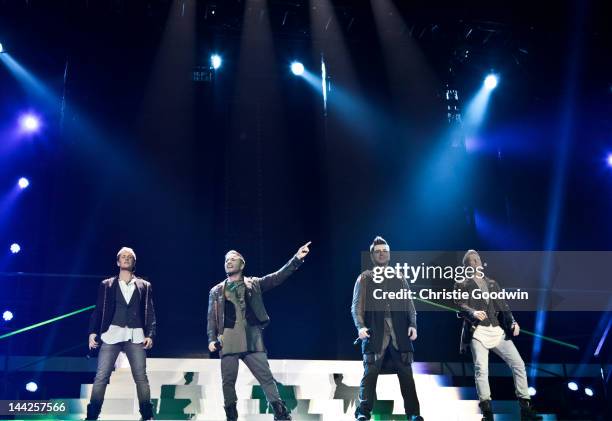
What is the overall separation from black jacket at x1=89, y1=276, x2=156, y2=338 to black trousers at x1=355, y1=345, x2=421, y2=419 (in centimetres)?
245

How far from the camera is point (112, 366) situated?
6.63 metres

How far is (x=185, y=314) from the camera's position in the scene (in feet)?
32.3

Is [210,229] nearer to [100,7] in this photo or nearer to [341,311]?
[341,311]

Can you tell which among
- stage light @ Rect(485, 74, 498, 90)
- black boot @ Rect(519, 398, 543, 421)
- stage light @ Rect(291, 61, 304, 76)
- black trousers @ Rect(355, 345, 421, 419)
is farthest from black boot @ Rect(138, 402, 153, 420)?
stage light @ Rect(485, 74, 498, 90)

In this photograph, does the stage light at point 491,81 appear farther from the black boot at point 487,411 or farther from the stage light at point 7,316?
the stage light at point 7,316

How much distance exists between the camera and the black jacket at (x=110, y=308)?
6734 millimetres

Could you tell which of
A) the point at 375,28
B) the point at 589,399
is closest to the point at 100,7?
the point at 375,28

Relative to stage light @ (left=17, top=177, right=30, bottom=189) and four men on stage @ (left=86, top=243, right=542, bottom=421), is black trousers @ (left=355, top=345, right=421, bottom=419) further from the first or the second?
stage light @ (left=17, top=177, right=30, bottom=189)

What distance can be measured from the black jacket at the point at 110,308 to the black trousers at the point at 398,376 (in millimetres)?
2445

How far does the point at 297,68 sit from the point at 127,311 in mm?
6302

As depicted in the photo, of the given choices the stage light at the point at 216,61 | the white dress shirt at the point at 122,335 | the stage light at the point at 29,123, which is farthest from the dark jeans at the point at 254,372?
the stage light at the point at 216,61

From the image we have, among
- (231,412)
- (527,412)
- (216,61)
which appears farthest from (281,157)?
(527,412)

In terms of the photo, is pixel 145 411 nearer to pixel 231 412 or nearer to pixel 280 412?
pixel 231 412

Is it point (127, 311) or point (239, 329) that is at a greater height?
point (127, 311)
